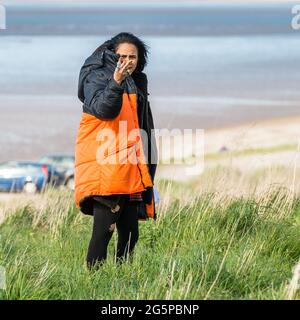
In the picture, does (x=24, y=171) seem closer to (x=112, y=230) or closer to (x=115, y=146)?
(x=112, y=230)

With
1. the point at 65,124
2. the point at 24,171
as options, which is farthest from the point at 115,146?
the point at 65,124

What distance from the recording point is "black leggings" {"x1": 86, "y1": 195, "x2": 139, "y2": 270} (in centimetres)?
606

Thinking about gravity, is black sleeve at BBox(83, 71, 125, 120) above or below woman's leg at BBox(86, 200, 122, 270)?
above

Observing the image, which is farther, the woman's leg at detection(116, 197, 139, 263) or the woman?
the woman's leg at detection(116, 197, 139, 263)

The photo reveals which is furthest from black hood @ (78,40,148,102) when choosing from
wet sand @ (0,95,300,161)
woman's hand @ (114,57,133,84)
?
wet sand @ (0,95,300,161)

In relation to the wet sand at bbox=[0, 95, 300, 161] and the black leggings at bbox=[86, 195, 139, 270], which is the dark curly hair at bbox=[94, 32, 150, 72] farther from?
the wet sand at bbox=[0, 95, 300, 161]

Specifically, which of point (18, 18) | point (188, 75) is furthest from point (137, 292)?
point (18, 18)

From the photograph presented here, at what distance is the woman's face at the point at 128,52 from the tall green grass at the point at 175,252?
4.33ft

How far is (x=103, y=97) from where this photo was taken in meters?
5.64

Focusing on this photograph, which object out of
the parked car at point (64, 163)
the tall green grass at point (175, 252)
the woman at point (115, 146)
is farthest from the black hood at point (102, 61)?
the parked car at point (64, 163)

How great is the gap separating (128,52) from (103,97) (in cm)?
52

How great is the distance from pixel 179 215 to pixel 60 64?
2074 cm

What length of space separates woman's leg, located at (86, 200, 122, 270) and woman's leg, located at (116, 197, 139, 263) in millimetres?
113

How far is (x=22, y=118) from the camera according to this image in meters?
20.5
